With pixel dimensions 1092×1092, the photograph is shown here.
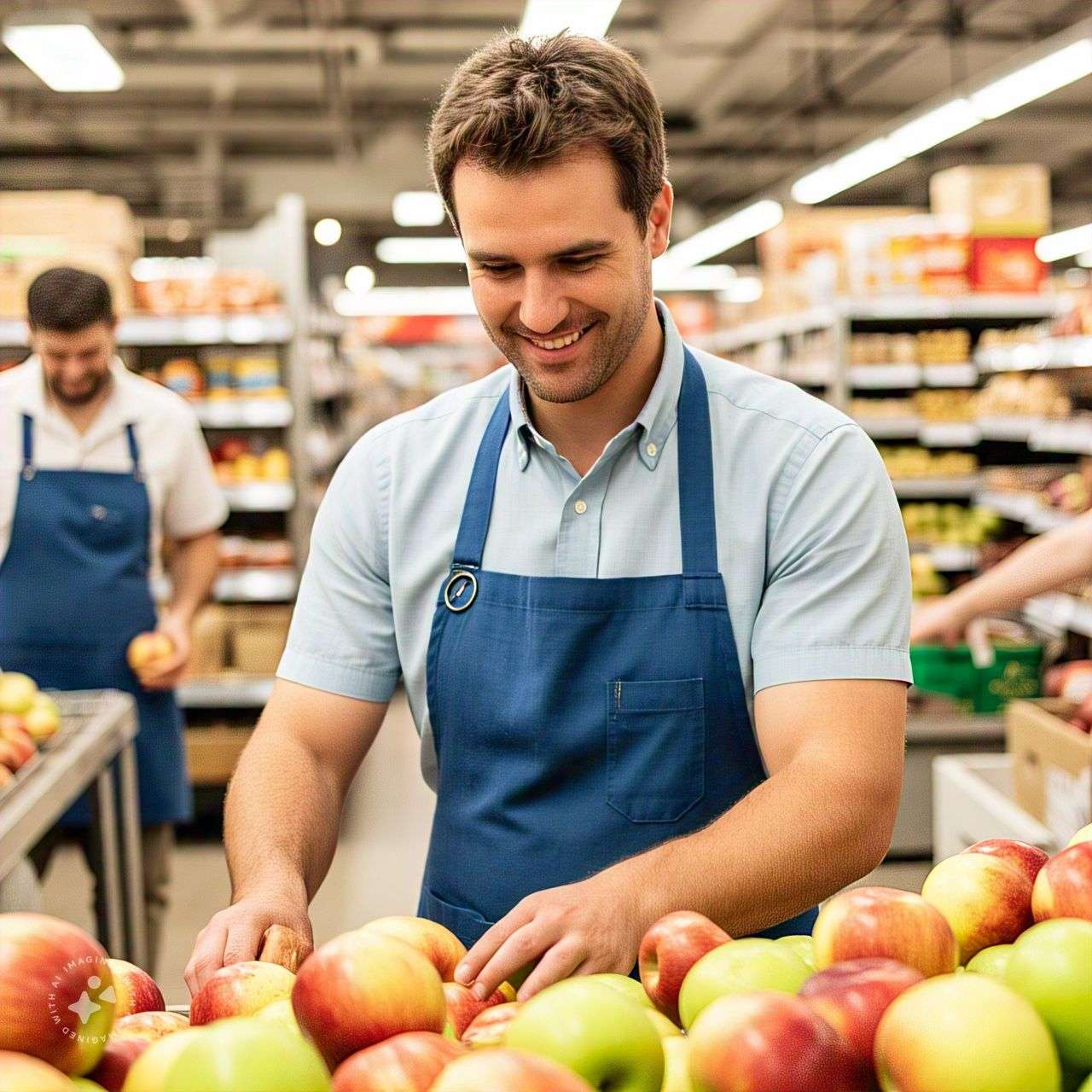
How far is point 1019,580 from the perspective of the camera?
10.2 feet

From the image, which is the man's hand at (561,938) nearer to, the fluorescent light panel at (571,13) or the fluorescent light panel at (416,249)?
the fluorescent light panel at (571,13)

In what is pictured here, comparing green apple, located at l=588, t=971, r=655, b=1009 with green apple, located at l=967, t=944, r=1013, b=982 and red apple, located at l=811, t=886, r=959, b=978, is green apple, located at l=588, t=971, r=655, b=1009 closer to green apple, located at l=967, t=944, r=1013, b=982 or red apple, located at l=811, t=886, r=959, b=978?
red apple, located at l=811, t=886, r=959, b=978

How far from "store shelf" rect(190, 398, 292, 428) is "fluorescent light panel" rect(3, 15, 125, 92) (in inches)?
79.7

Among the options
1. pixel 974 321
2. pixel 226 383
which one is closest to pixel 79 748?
pixel 226 383

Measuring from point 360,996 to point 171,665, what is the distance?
10.8ft

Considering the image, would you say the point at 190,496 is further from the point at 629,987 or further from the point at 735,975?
the point at 735,975

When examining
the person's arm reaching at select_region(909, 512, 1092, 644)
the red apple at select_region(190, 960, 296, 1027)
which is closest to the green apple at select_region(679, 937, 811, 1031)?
the red apple at select_region(190, 960, 296, 1027)

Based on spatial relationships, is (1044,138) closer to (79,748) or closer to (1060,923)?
(79,748)

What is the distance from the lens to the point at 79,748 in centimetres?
311

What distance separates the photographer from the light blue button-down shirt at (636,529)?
5.36 feet

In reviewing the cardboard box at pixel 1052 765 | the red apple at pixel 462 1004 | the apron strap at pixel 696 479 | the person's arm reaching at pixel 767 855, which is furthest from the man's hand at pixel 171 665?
the red apple at pixel 462 1004

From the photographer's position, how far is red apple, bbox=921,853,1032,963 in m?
1.12

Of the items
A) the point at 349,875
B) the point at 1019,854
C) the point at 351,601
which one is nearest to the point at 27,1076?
the point at 1019,854

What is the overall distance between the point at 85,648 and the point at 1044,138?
17.3 meters
